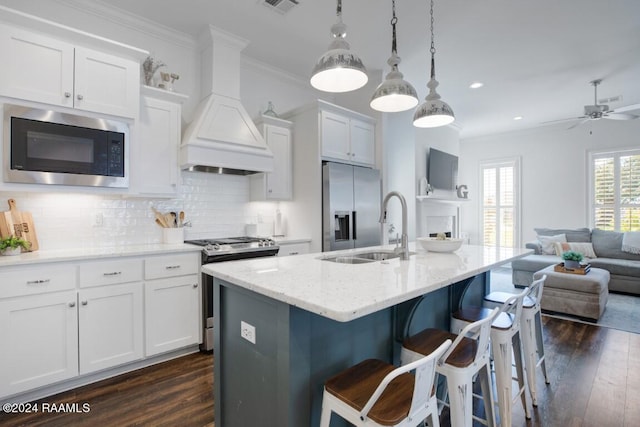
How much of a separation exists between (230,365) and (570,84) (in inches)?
219

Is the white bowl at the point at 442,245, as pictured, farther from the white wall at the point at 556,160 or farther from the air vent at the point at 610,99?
the white wall at the point at 556,160

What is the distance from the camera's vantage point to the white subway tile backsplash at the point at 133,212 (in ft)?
8.34

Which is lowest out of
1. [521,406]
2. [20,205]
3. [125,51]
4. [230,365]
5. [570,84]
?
[521,406]

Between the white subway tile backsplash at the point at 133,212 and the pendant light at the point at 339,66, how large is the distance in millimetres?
1954

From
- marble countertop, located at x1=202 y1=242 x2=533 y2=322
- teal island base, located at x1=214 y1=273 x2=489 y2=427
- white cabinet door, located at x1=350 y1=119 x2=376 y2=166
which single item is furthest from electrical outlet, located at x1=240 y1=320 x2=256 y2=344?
white cabinet door, located at x1=350 y1=119 x2=376 y2=166

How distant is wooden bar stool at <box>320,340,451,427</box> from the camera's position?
1.00 m

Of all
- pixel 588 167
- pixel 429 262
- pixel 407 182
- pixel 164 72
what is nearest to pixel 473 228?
pixel 588 167

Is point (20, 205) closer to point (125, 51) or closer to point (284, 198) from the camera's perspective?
point (125, 51)

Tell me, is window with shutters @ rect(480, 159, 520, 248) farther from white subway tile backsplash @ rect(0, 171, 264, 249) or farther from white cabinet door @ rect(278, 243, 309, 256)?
white subway tile backsplash @ rect(0, 171, 264, 249)

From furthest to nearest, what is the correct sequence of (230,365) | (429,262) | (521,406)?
(521,406)
(429,262)
(230,365)

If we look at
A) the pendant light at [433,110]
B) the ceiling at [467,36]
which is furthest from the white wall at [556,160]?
the pendant light at [433,110]

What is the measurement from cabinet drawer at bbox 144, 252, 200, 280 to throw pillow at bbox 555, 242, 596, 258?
5.60 meters

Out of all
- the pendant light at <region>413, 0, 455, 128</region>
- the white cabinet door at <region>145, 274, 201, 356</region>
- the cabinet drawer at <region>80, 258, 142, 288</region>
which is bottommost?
the white cabinet door at <region>145, 274, 201, 356</region>

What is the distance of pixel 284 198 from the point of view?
376 centimetres
